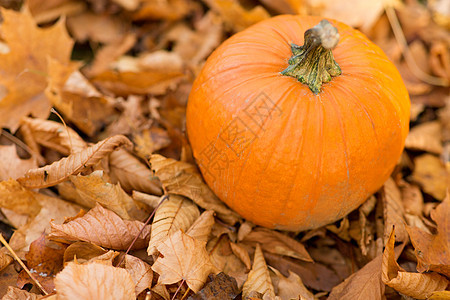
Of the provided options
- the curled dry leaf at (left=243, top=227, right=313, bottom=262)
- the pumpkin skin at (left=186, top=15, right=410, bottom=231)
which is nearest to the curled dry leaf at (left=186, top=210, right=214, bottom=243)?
the pumpkin skin at (left=186, top=15, right=410, bottom=231)

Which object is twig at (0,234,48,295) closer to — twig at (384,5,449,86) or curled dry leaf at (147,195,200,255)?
curled dry leaf at (147,195,200,255)

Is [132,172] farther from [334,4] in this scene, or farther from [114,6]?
[334,4]

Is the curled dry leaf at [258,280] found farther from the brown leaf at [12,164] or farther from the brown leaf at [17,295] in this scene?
the brown leaf at [12,164]

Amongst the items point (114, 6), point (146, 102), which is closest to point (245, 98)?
point (146, 102)

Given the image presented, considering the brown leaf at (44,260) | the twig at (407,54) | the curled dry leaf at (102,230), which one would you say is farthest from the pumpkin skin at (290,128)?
the twig at (407,54)

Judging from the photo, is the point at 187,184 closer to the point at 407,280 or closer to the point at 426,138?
the point at 407,280

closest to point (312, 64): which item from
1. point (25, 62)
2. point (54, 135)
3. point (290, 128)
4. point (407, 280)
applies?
point (290, 128)
